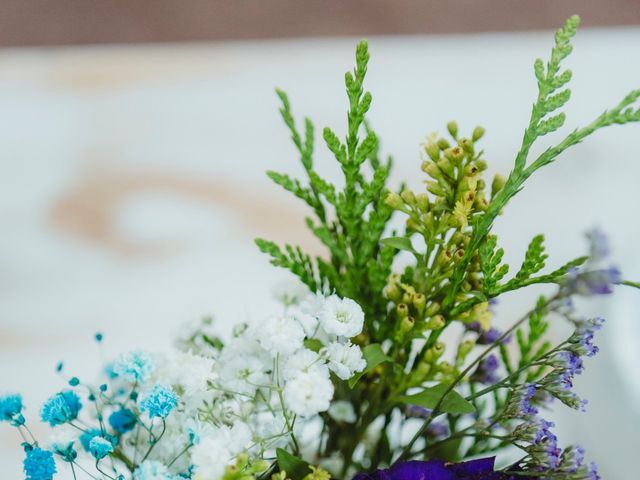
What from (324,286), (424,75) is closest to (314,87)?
(424,75)

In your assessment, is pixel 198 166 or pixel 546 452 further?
pixel 198 166

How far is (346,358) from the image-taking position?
1.43 ft

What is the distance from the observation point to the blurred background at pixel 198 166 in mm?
943

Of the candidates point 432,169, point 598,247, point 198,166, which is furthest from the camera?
point 198,166

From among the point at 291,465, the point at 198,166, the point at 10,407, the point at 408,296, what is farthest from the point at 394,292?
the point at 198,166

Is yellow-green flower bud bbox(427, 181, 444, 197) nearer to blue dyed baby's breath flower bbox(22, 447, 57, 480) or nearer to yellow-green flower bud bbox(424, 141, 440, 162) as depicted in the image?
yellow-green flower bud bbox(424, 141, 440, 162)

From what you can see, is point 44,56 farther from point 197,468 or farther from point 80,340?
point 197,468

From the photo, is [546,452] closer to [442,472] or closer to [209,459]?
[442,472]

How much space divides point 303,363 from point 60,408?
14 centimetres

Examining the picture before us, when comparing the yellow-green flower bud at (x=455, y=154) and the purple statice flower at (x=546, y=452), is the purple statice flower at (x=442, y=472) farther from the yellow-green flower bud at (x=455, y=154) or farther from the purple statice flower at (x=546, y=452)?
the yellow-green flower bud at (x=455, y=154)

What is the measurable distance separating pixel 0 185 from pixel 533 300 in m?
0.67

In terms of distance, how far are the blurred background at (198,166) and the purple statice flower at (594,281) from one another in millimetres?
480

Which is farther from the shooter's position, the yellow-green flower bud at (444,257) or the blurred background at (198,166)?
the blurred background at (198,166)

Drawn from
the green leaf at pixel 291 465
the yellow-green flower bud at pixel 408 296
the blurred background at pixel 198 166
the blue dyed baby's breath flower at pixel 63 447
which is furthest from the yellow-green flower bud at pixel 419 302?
the blurred background at pixel 198 166
